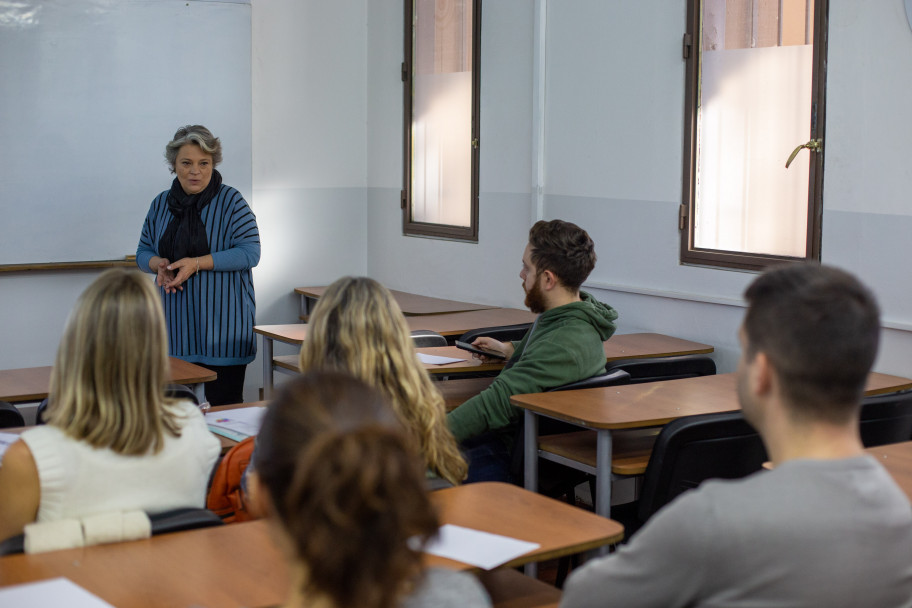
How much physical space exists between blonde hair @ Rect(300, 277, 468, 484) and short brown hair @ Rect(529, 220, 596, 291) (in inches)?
51.5

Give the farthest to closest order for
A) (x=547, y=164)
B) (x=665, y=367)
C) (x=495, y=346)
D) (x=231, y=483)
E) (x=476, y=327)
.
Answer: (x=547, y=164)
(x=476, y=327)
(x=665, y=367)
(x=495, y=346)
(x=231, y=483)

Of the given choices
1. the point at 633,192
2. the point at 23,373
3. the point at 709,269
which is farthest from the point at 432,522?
the point at 633,192

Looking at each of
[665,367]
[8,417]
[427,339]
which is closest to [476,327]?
[427,339]

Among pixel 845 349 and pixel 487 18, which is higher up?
pixel 487 18

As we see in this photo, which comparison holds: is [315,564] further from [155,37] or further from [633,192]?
[155,37]

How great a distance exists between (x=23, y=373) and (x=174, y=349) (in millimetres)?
804

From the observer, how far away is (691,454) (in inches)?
108

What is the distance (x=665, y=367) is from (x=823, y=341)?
8.34 feet

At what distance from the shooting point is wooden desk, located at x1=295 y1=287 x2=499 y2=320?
5410 millimetres

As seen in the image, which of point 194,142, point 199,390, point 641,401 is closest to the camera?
point 641,401

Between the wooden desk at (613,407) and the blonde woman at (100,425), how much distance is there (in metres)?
1.33

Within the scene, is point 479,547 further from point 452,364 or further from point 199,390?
point 199,390

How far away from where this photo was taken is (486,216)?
18.5 ft

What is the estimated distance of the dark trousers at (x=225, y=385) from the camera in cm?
434
